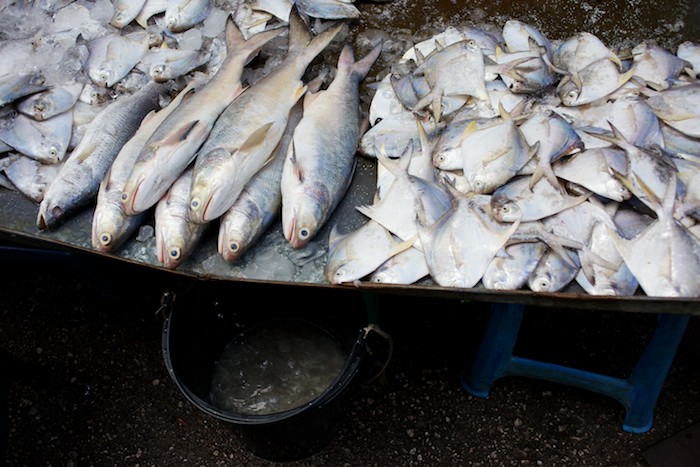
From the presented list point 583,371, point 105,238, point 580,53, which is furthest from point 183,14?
point 583,371

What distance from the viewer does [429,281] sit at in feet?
7.93

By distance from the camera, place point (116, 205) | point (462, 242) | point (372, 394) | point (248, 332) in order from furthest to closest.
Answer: point (372, 394) < point (248, 332) < point (116, 205) < point (462, 242)

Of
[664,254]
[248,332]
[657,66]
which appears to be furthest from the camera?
[248,332]

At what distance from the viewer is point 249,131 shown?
2.66m

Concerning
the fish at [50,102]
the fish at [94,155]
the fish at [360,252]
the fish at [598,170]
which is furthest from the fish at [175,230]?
the fish at [598,170]

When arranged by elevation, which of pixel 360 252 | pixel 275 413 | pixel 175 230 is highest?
pixel 175 230

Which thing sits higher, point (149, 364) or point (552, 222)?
point (552, 222)

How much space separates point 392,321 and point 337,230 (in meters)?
1.39

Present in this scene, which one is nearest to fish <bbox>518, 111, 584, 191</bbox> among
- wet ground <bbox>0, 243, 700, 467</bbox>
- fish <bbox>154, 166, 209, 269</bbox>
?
wet ground <bbox>0, 243, 700, 467</bbox>

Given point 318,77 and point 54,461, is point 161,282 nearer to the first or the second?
point 54,461

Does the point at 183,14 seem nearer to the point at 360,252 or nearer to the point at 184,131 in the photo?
the point at 184,131

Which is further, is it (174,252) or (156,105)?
(156,105)

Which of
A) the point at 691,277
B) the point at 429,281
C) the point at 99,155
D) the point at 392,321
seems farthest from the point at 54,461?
the point at 691,277

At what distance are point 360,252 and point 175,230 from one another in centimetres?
74
